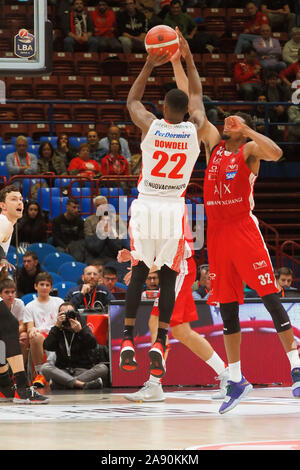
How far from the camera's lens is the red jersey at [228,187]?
25.0 feet

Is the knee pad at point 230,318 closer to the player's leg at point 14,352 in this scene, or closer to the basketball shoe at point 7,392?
the player's leg at point 14,352

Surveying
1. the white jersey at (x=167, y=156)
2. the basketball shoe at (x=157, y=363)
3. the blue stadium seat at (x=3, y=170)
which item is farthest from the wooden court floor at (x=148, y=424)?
the blue stadium seat at (x=3, y=170)

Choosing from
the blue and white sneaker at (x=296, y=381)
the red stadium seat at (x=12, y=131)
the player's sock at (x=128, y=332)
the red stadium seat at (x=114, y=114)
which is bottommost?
the blue and white sneaker at (x=296, y=381)

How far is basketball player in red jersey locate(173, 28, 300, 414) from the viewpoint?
7.41 meters

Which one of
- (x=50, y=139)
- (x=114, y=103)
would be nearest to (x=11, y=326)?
(x=50, y=139)

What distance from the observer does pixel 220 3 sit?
70.1 ft

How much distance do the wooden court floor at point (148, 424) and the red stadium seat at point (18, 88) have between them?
33.5 ft

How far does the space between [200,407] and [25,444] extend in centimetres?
290

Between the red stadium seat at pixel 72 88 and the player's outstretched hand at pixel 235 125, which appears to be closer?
the player's outstretched hand at pixel 235 125

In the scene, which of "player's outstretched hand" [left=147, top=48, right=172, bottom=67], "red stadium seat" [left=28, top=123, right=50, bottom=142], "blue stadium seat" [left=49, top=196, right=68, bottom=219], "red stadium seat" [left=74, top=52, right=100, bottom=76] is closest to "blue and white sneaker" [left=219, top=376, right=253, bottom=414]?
"player's outstretched hand" [left=147, top=48, right=172, bottom=67]

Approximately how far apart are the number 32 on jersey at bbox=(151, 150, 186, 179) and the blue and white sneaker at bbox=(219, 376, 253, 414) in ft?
5.78

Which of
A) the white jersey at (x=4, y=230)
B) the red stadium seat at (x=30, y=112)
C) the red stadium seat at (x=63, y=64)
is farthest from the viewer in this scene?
the red stadium seat at (x=63, y=64)

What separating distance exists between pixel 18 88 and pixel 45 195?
4.20 m

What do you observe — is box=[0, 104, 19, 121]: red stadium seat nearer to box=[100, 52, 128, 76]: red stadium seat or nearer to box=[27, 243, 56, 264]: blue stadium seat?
box=[100, 52, 128, 76]: red stadium seat
